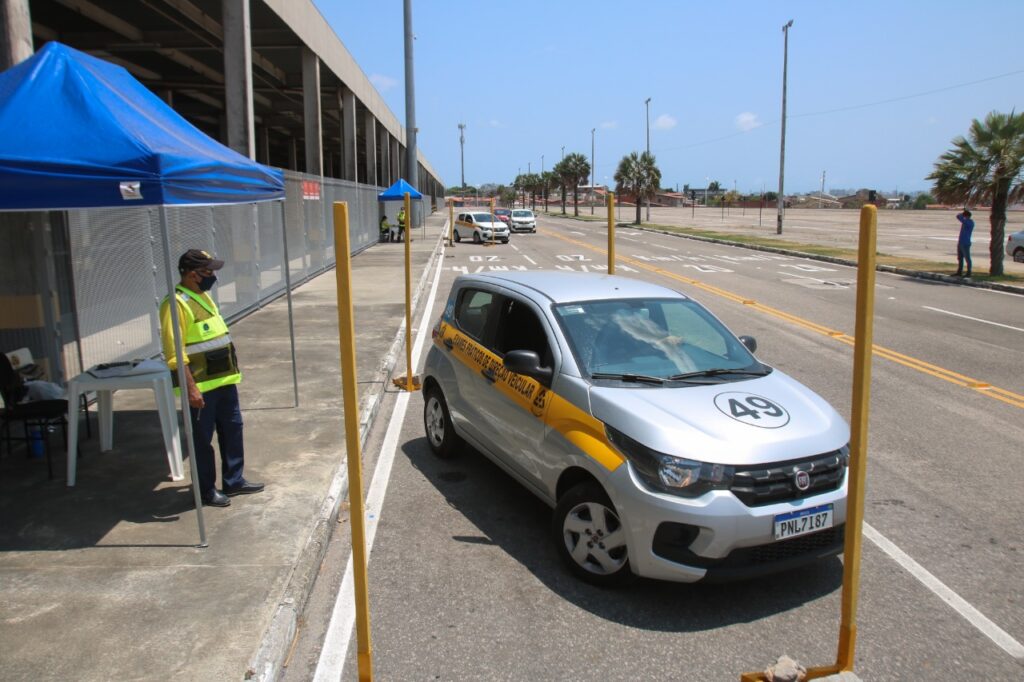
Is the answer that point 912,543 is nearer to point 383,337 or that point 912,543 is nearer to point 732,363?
point 732,363

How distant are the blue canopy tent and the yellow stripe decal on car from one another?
209 cm

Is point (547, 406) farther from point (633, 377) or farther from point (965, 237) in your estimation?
point (965, 237)

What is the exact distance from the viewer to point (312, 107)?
2653 centimetres

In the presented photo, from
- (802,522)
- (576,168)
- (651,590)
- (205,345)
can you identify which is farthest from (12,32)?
(576,168)

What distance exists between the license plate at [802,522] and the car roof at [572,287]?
2.13 m

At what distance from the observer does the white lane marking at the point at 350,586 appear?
382 cm

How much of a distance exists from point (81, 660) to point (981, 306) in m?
17.9

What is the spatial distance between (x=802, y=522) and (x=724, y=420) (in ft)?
2.19

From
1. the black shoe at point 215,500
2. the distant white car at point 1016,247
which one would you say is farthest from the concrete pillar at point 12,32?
the distant white car at point 1016,247

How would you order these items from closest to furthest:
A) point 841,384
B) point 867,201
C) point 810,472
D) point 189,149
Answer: point 867,201
point 810,472
point 189,149
point 841,384

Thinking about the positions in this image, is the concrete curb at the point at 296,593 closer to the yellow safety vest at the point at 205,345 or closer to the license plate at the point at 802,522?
the yellow safety vest at the point at 205,345

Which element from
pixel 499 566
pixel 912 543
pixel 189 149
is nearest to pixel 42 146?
pixel 189 149

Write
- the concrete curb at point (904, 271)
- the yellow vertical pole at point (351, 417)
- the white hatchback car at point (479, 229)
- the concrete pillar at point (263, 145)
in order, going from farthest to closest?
1. the concrete pillar at point (263, 145)
2. the white hatchback car at point (479, 229)
3. the concrete curb at point (904, 271)
4. the yellow vertical pole at point (351, 417)

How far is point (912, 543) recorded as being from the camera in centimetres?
516
